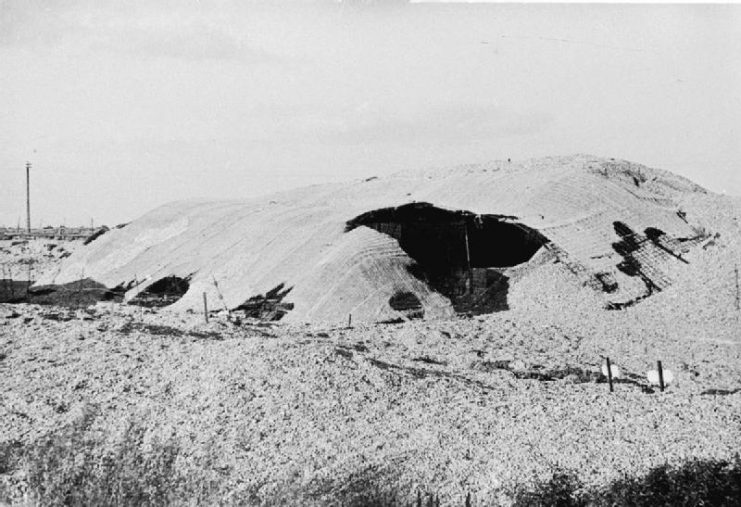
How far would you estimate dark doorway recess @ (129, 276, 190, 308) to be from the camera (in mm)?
18719

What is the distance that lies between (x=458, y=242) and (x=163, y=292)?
7475 mm

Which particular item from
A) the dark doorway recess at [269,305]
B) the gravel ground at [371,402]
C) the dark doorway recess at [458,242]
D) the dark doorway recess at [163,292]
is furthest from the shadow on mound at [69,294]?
the dark doorway recess at [458,242]

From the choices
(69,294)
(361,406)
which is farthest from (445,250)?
(69,294)

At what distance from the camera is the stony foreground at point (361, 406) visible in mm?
7699

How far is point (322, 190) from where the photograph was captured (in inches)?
1018

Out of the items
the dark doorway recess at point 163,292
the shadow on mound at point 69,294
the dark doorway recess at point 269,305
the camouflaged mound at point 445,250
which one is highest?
the camouflaged mound at point 445,250

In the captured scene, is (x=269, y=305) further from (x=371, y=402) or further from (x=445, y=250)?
(x=371, y=402)

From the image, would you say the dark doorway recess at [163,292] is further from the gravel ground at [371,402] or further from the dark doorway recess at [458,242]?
the gravel ground at [371,402]

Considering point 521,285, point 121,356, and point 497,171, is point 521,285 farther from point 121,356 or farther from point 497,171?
point 121,356

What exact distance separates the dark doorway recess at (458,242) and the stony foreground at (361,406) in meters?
3.98

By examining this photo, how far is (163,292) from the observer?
19.5 m

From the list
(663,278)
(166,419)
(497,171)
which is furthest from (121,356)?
(497,171)

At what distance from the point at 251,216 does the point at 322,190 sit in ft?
14.0

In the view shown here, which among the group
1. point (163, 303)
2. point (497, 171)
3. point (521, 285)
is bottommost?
point (163, 303)
